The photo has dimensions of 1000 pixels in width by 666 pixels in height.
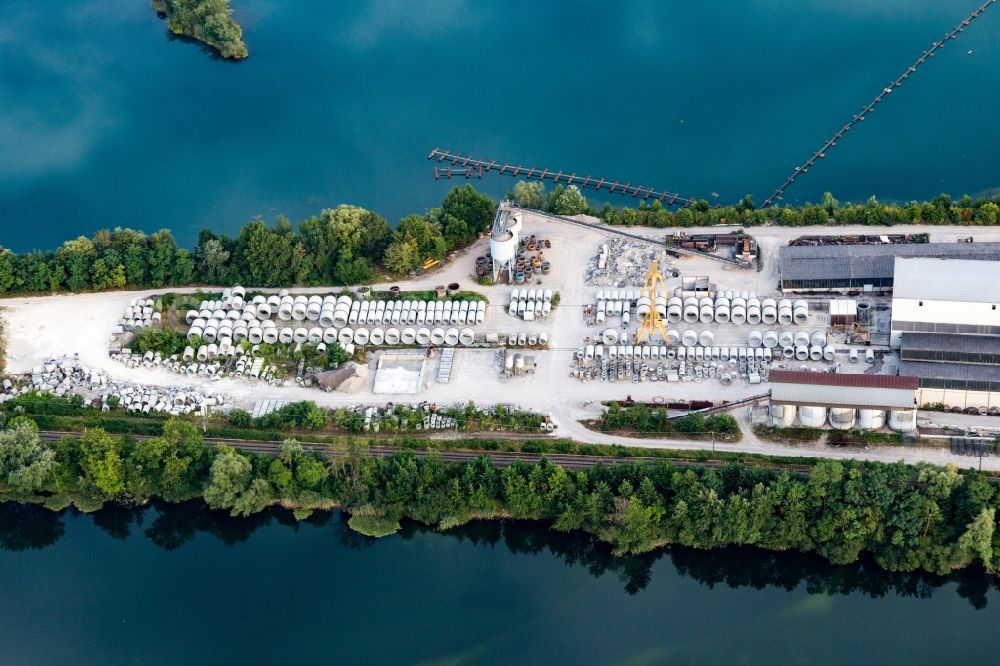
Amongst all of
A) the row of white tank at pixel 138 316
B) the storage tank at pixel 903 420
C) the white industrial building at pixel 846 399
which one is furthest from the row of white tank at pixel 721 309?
the row of white tank at pixel 138 316

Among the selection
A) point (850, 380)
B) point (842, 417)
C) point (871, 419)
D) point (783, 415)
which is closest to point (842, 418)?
point (842, 417)

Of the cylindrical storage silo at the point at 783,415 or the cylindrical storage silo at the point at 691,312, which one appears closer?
the cylindrical storage silo at the point at 783,415

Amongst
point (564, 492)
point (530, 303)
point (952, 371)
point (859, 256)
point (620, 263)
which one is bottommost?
point (564, 492)

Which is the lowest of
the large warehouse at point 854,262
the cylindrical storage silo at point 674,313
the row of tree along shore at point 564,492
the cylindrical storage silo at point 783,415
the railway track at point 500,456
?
the row of tree along shore at point 564,492

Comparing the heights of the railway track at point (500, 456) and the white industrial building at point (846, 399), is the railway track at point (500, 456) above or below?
below

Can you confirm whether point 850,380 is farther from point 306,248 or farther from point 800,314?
point 306,248

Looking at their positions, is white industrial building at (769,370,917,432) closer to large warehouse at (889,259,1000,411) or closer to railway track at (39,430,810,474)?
large warehouse at (889,259,1000,411)

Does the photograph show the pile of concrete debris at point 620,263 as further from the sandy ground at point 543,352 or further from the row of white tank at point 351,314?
the row of white tank at point 351,314

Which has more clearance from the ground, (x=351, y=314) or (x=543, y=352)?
(x=351, y=314)
